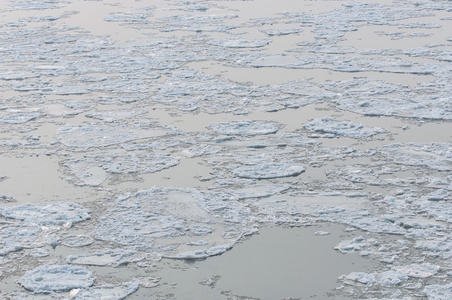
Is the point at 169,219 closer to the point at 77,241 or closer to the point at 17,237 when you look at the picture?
the point at 77,241

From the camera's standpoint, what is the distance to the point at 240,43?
9.30m

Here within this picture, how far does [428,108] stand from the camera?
6672 mm

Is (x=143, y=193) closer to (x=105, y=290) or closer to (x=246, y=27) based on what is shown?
(x=105, y=290)

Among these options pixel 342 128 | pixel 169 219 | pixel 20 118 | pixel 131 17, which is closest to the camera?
pixel 169 219

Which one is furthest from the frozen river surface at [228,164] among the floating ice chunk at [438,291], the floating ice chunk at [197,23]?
the floating ice chunk at [197,23]

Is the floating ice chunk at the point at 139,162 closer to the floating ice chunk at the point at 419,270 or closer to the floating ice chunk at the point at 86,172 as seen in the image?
the floating ice chunk at the point at 86,172

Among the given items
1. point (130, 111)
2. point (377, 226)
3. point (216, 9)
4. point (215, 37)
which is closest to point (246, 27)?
point (215, 37)

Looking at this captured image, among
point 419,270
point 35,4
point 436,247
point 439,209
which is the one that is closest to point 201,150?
point 439,209

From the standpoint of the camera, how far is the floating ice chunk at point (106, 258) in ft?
13.9

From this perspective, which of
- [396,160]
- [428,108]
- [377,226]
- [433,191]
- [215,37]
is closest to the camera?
[377,226]

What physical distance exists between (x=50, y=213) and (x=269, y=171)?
5.05ft

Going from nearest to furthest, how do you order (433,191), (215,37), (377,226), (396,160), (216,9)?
(377,226) < (433,191) < (396,160) < (215,37) < (216,9)

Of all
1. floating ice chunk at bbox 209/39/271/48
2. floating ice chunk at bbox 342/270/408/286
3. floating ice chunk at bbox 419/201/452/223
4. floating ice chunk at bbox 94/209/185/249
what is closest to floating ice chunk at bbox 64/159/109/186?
floating ice chunk at bbox 94/209/185/249

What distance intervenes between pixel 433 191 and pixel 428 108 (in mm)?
1816
